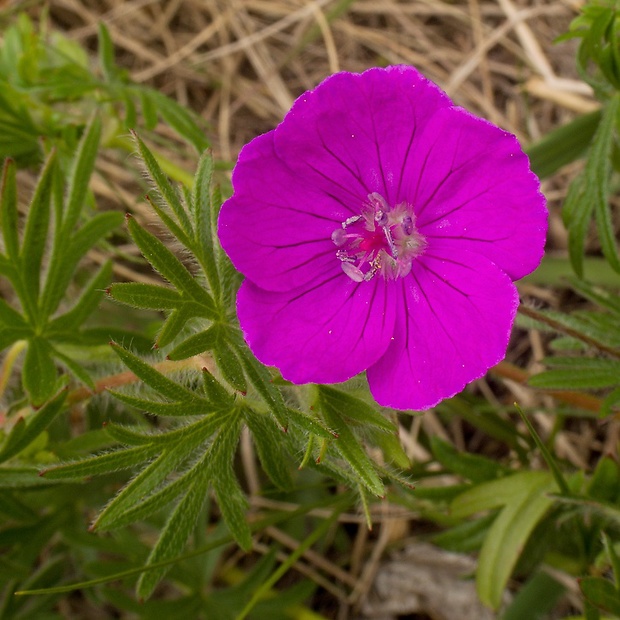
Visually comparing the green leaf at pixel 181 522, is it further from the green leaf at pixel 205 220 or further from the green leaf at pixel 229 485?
the green leaf at pixel 205 220

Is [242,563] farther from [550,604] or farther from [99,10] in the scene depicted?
[99,10]

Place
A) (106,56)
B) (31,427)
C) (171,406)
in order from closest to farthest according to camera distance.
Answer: (171,406), (31,427), (106,56)

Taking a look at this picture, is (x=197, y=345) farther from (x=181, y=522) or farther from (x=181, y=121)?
(x=181, y=121)

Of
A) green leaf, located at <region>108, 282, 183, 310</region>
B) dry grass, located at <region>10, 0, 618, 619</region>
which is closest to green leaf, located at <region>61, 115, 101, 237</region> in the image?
green leaf, located at <region>108, 282, 183, 310</region>

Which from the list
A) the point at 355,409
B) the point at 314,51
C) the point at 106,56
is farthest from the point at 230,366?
the point at 314,51

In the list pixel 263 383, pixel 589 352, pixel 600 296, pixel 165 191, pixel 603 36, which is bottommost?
pixel 589 352

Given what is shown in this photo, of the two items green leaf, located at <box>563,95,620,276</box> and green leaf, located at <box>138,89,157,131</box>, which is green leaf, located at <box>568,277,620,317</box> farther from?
green leaf, located at <box>138,89,157,131</box>
